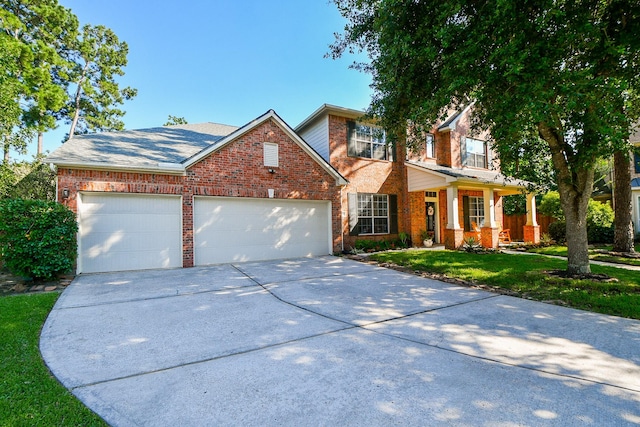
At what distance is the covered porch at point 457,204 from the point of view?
12867 millimetres

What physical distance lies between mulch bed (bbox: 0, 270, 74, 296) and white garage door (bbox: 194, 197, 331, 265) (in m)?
3.29

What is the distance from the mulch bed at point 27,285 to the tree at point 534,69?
9174mm

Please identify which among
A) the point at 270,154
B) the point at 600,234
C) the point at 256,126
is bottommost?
the point at 600,234

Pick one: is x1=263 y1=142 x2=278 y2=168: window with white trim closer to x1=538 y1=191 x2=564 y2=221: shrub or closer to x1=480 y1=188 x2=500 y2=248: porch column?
x1=480 y1=188 x2=500 y2=248: porch column

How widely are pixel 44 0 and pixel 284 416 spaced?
87.2 feet

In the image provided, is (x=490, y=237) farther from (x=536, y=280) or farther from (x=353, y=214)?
(x=536, y=280)

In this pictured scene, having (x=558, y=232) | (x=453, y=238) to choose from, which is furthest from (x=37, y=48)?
(x=558, y=232)

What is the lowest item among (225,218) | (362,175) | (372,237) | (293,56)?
(372,237)

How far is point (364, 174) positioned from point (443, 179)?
336 centimetres

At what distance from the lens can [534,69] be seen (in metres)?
5.53

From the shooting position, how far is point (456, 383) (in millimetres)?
2812

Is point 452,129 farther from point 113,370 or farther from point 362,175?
point 113,370

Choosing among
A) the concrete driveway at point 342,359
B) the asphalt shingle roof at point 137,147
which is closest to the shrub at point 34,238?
the asphalt shingle roof at point 137,147

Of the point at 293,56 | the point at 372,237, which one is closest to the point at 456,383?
the point at 372,237
